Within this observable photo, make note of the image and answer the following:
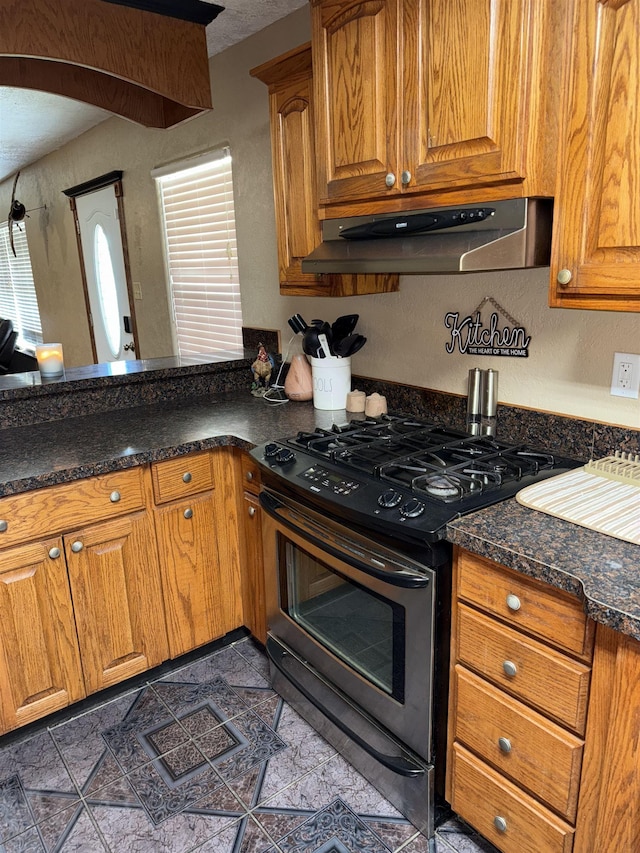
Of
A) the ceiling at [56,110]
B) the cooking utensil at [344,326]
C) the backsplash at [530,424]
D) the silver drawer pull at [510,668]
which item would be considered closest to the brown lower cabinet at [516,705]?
the silver drawer pull at [510,668]

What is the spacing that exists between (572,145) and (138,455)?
1.50 m

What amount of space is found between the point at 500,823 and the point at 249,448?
1272mm

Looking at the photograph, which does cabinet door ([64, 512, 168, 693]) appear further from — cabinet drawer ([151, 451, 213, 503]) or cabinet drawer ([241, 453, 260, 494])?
cabinet drawer ([241, 453, 260, 494])

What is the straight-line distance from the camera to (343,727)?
184 centimetres

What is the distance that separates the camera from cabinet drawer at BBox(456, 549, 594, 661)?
3.94 ft

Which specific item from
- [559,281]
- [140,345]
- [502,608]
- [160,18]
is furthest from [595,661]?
[140,345]

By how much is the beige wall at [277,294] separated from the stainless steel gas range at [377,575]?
0.23m

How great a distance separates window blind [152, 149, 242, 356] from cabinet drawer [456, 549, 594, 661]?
7.63 ft

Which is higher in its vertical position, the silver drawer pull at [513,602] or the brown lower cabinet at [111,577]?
the silver drawer pull at [513,602]

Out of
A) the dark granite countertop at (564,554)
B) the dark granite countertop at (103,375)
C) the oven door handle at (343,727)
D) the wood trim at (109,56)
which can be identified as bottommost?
the oven door handle at (343,727)

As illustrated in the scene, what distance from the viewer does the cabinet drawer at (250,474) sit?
2.14 m

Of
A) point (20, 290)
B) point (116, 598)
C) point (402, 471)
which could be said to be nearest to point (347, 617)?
point (402, 471)

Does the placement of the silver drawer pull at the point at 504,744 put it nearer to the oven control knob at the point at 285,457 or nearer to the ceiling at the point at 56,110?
the oven control knob at the point at 285,457

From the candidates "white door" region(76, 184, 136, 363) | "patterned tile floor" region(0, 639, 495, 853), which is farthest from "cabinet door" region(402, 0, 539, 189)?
"white door" region(76, 184, 136, 363)
